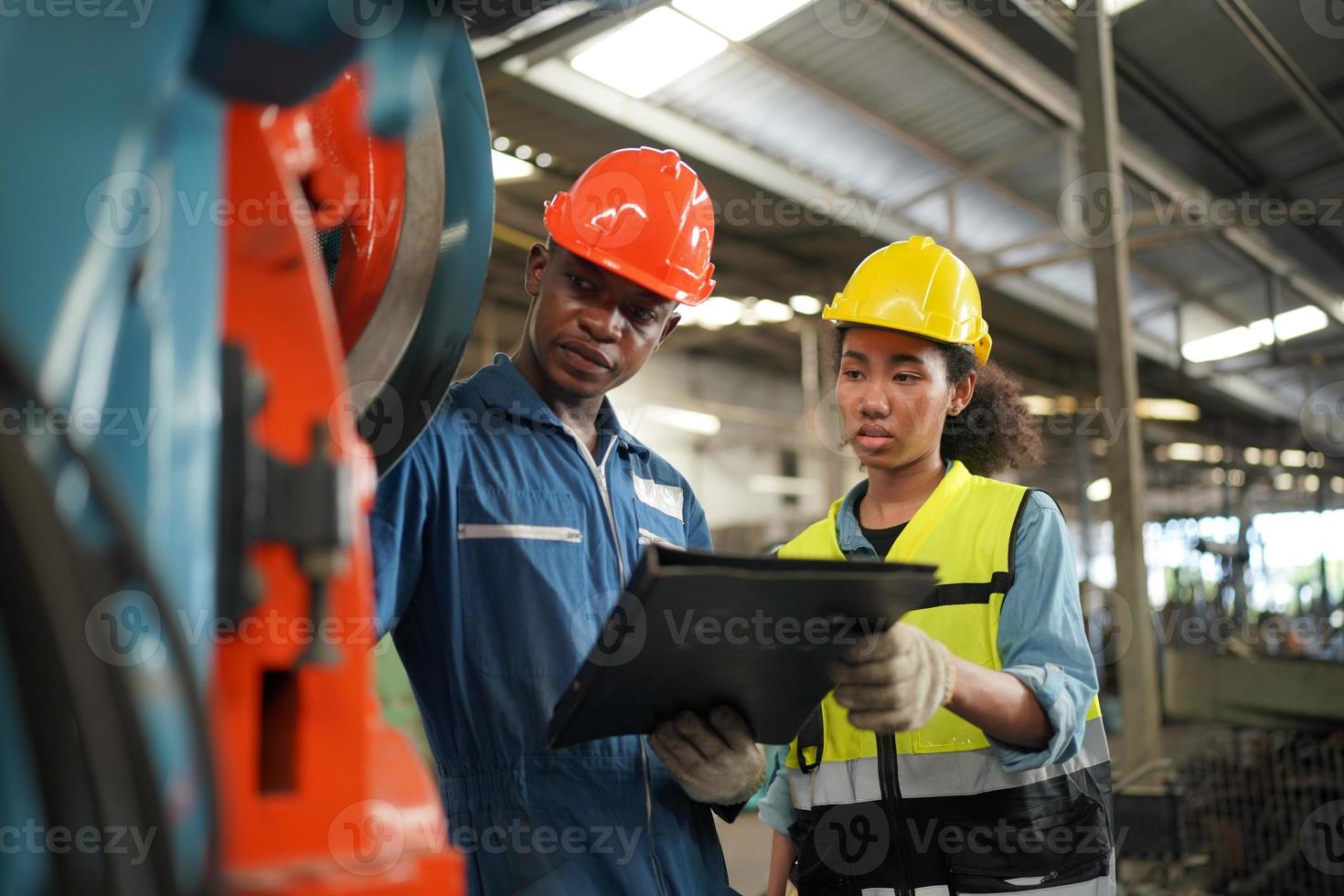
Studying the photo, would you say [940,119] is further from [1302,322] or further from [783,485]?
[783,485]

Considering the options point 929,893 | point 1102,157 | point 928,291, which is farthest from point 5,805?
point 1102,157

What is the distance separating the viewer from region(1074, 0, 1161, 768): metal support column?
18.8ft

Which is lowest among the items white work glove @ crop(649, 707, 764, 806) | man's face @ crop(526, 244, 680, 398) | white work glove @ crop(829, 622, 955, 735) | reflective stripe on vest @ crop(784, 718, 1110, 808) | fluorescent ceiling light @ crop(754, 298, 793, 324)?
reflective stripe on vest @ crop(784, 718, 1110, 808)

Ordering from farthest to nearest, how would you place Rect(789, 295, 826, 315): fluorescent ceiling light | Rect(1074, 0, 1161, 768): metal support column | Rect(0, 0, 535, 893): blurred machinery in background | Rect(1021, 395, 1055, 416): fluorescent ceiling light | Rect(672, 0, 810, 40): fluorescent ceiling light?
Rect(1021, 395, 1055, 416): fluorescent ceiling light < Rect(789, 295, 826, 315): fluorescent ceiling light < Rect(672, 0, 810, 40): fluorescent ceiling light < Rect(1074, 0, 1161, 768): metal support column < Rect(0, 0, 535, 893): blurred machinery in background

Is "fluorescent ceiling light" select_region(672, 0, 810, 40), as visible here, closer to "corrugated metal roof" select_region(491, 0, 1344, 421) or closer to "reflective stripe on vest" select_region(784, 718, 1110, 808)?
"corrugated metal roof" select_region(491, 0, 1344, 421)

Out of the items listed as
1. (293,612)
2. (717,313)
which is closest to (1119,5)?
(717,313)

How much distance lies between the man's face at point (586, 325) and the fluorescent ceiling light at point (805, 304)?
32.7 feet

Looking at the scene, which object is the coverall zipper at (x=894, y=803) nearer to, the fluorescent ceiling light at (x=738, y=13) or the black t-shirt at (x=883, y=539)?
the black t-shirt at (x=883, y=539)

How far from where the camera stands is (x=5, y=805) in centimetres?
70

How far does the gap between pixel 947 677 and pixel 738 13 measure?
20.3 feet

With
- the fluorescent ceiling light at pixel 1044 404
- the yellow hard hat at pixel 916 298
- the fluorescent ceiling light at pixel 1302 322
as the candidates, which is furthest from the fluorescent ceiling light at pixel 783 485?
the yellow hard hat at pixel 916 298

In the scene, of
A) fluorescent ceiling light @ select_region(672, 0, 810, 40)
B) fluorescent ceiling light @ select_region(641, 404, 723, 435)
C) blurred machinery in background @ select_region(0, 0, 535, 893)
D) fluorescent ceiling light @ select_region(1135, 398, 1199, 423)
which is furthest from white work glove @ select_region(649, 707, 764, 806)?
fluorescent ceiling light @ select_region(1135, 398, 1199, 423)

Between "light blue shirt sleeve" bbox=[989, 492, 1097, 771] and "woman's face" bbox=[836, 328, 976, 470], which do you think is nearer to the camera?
"light blue shirt sleeve" bbox=[989, 492, 1097, 771]

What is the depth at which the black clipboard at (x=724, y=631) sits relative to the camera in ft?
3.82
